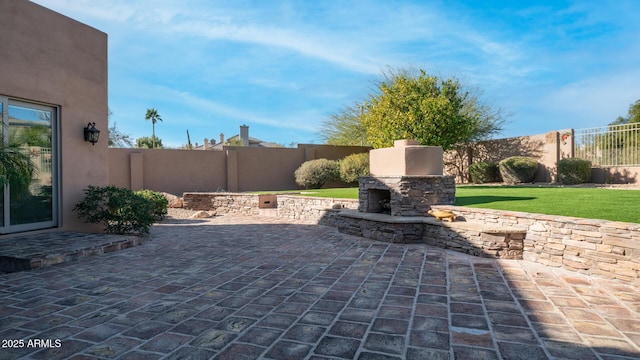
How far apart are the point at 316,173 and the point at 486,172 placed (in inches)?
300

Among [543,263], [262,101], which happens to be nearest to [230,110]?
[262,101]

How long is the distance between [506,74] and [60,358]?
13.3 metres

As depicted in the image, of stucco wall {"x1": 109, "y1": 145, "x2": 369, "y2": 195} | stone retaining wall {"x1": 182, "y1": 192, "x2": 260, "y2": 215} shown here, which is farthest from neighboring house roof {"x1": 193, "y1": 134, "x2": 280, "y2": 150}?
stone retaining wall {"x1": 182, "y1": 192, "x2": 260, "y2": 215}

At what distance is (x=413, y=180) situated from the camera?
733cm

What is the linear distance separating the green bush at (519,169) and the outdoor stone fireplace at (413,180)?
8.26m

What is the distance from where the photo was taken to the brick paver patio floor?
2625mm

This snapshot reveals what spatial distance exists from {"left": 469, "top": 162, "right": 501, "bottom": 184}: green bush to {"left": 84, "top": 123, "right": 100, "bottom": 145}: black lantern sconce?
47.8ft

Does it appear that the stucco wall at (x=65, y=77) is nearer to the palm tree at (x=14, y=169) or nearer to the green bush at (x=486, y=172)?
the palm tree at (x=14, y=169)

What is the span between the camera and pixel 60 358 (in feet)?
8.11

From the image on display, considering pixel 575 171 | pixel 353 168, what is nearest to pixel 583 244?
pixel 575 171

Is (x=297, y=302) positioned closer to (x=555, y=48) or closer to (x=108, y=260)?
(x=108, y=260)

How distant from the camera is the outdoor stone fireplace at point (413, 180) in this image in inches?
289

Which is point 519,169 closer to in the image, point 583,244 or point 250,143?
point 583,244

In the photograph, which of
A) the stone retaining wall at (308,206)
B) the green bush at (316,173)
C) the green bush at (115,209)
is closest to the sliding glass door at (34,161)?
the green bush at (115,209)
